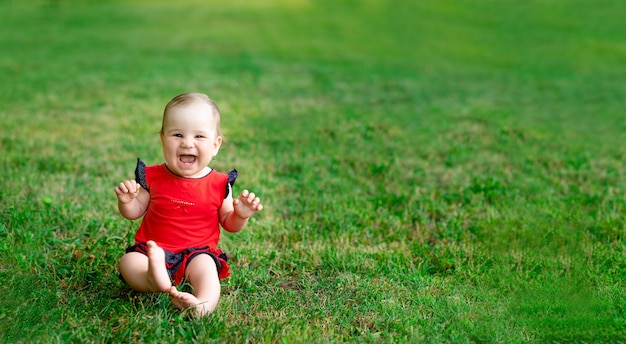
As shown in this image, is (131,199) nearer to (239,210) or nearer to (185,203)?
(185,203)

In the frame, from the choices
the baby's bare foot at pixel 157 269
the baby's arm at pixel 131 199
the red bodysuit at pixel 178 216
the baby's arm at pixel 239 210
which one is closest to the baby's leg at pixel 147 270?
the baby's bare foot at pixel 157 269

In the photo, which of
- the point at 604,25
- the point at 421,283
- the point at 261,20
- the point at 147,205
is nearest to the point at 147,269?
the point at 147,205

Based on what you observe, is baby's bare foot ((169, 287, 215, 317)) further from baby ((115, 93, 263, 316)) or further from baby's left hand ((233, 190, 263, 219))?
baby's left hand ((233, 190, 263, 219))

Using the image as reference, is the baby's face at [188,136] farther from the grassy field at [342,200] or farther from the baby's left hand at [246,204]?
the grassy field at [342,200]

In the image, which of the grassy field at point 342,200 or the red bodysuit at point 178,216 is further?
the red bodysuit at point 178,216

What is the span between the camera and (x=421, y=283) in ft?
13.8

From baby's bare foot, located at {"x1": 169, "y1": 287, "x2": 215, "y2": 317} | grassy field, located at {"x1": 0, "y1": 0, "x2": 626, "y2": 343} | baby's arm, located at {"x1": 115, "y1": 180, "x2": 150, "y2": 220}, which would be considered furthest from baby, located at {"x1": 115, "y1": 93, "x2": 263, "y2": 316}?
grassy field, located at {"x1": 0, "y1": 0, "x2": 626, "y2": 343}

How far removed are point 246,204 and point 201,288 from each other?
55 cm

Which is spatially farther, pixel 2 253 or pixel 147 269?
pixel 2 253

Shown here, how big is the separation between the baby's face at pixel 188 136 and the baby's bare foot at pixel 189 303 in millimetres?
761

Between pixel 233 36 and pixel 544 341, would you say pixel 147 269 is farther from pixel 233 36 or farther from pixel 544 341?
pixel 233 36

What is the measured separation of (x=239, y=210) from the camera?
388 cm

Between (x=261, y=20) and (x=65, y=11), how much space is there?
27.2ft

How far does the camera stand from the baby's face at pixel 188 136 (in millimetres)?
3840
